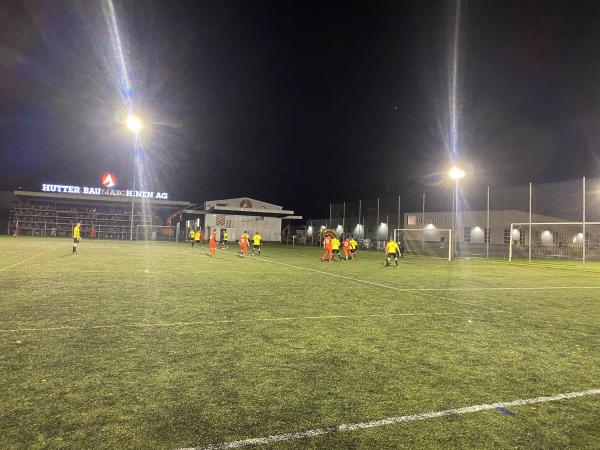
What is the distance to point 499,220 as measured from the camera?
44562 mm

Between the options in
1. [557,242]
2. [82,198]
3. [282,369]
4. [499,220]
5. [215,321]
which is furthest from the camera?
[82,198]

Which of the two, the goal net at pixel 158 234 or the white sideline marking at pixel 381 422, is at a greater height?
the goal net at pixel 158 234

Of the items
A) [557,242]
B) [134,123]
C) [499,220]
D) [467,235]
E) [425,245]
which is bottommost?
[425,245]

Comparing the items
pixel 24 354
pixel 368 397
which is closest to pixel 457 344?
pixel 368 397

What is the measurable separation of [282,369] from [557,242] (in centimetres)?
4248

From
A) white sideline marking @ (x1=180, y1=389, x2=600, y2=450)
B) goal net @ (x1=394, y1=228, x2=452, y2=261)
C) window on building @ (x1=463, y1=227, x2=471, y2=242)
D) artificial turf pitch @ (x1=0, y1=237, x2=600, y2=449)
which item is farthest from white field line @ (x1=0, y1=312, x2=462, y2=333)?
Answer: window on building @ (x1=463, y1=227, x2=471, y2=242)

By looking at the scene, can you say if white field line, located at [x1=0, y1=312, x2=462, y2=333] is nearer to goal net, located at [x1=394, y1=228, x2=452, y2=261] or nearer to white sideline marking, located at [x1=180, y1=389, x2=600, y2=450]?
white sideline marking, located at [x1=180, y1=389, x2=600, y2=450]

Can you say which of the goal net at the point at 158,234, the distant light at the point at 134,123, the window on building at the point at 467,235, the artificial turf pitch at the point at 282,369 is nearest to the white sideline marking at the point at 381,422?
the artificial turf pitch at the point at 282,369

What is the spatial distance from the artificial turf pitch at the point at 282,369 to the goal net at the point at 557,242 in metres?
27.7

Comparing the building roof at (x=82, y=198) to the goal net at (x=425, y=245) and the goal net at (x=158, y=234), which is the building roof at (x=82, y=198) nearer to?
the goal net at (x=158, y=234)

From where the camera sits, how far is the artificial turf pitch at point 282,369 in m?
3.41

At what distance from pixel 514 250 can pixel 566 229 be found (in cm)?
650

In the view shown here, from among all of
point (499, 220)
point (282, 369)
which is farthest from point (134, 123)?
point (499, 220)

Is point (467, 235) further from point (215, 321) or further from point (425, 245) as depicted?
point (215, 321)
